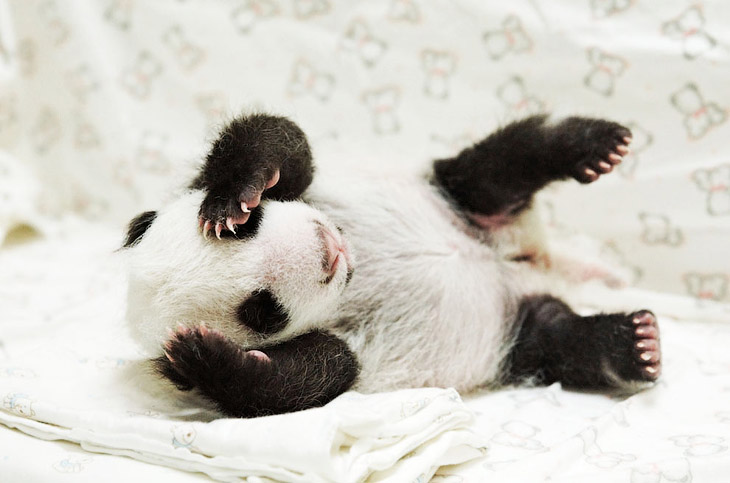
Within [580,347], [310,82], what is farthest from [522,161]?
[310,82]

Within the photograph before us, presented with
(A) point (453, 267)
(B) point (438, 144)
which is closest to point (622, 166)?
(B) point (438, 144)

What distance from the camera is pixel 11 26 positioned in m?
2.86

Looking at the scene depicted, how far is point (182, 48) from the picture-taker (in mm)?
2723

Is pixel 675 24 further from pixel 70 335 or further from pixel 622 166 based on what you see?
pixel 70 335

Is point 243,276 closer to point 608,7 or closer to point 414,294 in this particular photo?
point 414,294

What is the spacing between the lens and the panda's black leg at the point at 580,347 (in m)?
1.65

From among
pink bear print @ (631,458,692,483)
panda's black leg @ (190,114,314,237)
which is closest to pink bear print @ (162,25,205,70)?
panda's black leg @ (190,114,314,237)

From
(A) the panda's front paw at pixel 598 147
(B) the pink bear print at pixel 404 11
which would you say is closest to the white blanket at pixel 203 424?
(A) the panda's front paw at pixel 598 147

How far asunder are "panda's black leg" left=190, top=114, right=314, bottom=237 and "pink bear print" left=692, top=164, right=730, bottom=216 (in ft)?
3.92

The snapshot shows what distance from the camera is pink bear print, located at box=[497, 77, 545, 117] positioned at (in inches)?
92.1

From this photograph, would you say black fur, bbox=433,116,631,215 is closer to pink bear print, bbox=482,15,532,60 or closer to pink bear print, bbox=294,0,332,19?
pink bear print, bbox=482,15,532,60

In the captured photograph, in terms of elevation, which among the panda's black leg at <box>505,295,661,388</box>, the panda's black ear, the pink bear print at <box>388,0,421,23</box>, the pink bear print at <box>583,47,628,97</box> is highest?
the pink bear print at <box>388,0,421,23</box>

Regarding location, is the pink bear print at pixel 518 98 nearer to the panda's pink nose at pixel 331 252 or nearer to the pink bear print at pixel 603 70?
the pink bear print at pixel 603 70

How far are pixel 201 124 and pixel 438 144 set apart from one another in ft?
3.02
